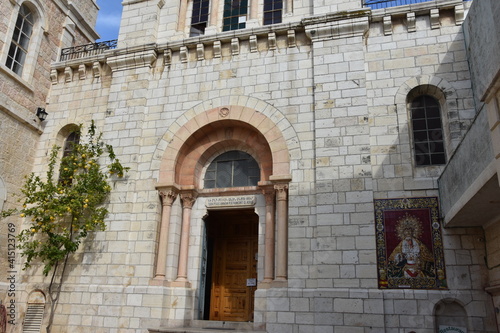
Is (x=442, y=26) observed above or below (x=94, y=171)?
above

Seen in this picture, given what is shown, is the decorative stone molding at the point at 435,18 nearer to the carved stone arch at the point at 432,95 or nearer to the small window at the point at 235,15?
the carved stone arch at the point at 432,95

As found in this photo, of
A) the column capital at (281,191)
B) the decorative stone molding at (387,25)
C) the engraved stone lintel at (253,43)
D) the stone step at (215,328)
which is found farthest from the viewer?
the engraved stone lintel at (253,43)

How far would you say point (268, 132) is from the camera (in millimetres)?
10656

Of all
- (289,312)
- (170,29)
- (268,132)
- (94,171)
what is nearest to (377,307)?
(289,312)

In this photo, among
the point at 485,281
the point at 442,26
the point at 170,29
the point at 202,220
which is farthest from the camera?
the point at 170,29

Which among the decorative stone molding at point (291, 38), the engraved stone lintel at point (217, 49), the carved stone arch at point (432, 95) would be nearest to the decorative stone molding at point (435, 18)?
the carved stone arch at point (432, 95)

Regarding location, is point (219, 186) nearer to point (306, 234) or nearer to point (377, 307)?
point (306, 234)

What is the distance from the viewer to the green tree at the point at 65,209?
10734 mm

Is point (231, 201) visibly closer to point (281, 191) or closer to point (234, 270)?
point (281, 191)

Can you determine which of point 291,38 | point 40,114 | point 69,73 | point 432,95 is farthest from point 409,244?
point 69,73

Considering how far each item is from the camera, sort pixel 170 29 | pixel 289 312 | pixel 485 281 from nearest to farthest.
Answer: pixel 485 281, pixel 289 312, pixel 170 29

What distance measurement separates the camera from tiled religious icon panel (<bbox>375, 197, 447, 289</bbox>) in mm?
8680

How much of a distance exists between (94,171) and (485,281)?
922 centimetres

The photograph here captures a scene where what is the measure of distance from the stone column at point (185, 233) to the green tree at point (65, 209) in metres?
1.79
